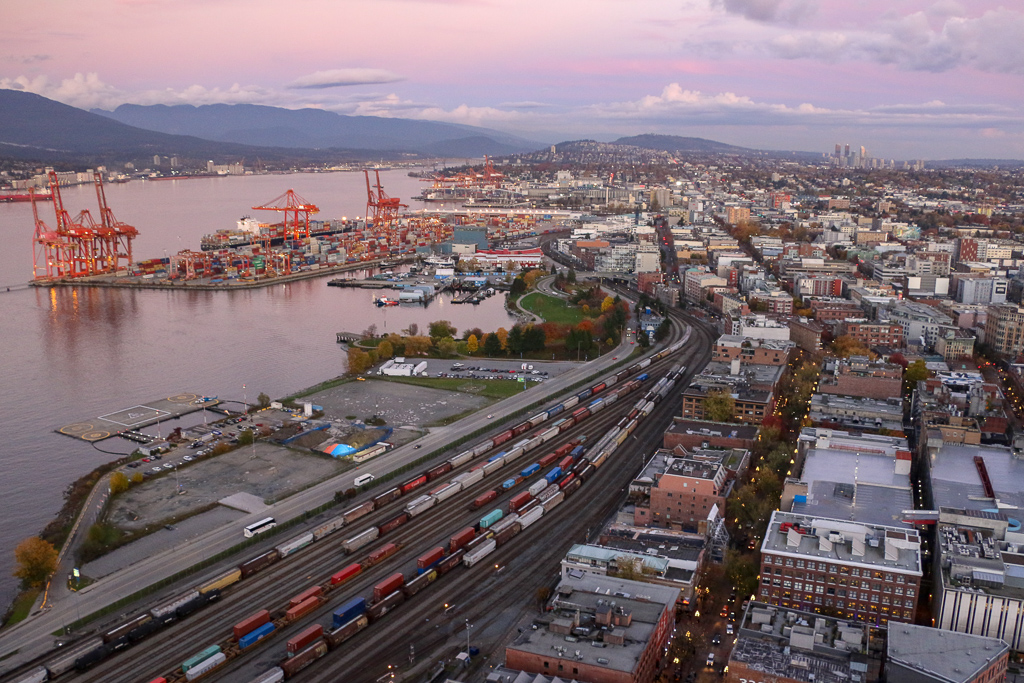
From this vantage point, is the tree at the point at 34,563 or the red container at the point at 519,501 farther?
the red container at the point at 519,501

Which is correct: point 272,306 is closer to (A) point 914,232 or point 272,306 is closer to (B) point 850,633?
(B) point 850,633

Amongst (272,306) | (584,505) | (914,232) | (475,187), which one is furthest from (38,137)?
(584,505)

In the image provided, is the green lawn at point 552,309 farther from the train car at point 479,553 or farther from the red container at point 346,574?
the red container at point 346,574

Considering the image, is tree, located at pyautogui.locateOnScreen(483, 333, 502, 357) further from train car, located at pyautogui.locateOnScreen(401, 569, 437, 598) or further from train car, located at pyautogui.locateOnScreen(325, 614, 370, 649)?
train car, located at pyautogui.locateOnScreen(325, 614, 370, 649)

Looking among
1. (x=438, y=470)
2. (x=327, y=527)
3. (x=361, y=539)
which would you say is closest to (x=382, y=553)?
(x=361, y=539)

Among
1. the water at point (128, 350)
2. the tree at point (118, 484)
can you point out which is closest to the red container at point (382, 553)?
the water at point (128, 350)

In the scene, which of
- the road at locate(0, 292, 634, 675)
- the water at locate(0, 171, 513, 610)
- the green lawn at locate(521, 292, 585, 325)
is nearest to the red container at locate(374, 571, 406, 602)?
the road at locate(0, 292, 634, 675)

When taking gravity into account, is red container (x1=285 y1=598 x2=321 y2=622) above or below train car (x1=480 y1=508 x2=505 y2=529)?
below
